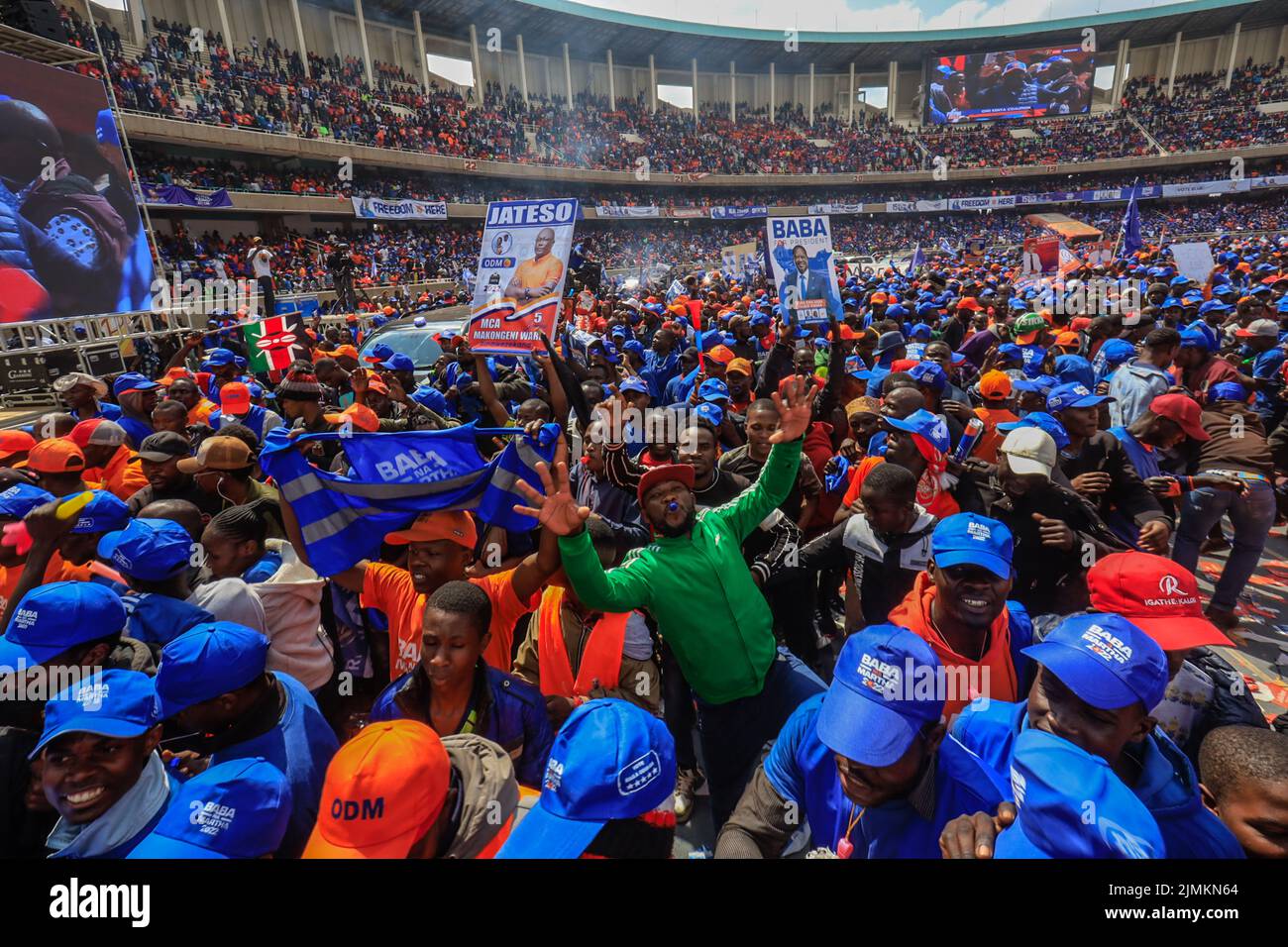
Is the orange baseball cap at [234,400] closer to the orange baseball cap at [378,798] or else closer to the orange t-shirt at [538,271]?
the orange t-shirt at [538,271]

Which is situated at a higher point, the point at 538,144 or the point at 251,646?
the point at 538,144

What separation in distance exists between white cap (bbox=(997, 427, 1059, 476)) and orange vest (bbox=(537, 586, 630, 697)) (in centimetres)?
187

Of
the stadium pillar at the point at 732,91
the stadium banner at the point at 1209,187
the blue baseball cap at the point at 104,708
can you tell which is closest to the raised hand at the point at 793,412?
the blue baseball cap at the point at 104,708

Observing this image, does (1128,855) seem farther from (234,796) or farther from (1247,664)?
(1247,664)

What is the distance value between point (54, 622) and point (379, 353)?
769 cm

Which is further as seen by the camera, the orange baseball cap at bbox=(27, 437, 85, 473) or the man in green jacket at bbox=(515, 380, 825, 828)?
the orange baseball cap at bbox=(27, 437, 85, 473)

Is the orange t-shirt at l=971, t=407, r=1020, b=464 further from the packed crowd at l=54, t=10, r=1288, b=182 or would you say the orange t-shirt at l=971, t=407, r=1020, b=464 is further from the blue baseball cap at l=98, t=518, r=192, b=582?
the packed crowd at l=54, t=10, r=1288, b=182

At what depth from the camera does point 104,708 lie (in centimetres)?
162

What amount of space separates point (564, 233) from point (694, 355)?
2.42m

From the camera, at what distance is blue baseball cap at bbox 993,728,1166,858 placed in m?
1.10

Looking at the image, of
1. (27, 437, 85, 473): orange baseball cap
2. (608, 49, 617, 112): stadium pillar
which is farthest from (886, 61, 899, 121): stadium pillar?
(27, 437, 85, 473): orange baseball cap

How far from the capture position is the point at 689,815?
3.03 m

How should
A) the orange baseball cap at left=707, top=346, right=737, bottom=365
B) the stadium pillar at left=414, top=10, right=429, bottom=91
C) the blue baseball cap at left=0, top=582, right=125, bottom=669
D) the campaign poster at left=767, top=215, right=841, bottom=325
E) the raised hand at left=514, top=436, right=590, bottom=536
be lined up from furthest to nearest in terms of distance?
1. the stadium pillar at left=414, top=10, right=429, bottom=91
2. the campaign poster at left=767, top=215, right=841, bottom=325
3. the orange baseball cap at left=707, top=346, right=737, bottom=365
4. the raised hand at left=514, top=436, right=590, bottom=536
5. the blue baseball cap at left=0, top=582, right=125, bottom=669

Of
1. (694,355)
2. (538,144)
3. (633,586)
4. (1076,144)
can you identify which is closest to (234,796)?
(633,586)
